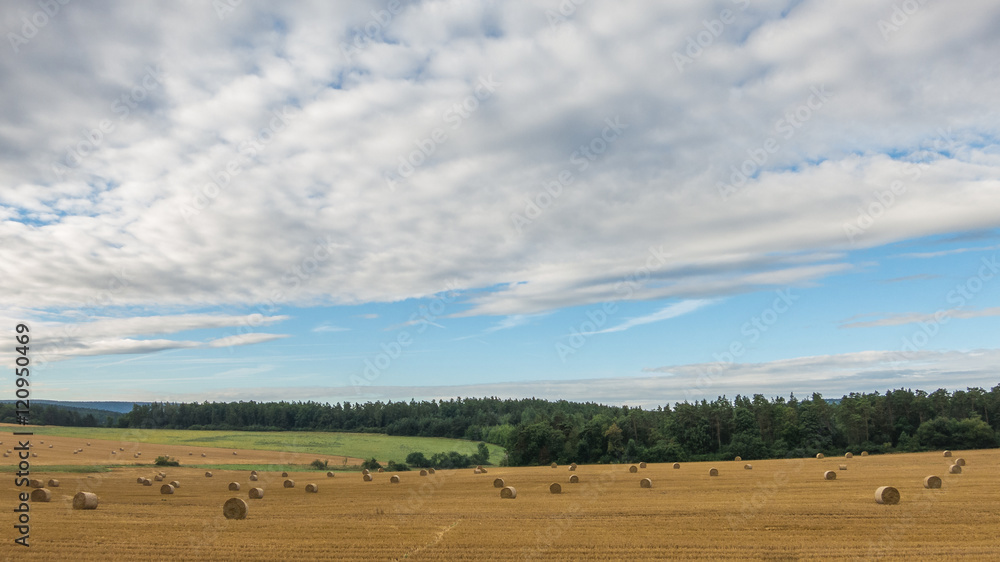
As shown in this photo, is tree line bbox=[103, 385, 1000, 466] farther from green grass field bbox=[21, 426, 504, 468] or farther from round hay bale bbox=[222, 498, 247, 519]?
round hay bale bbox=[222, 498, 247, 519]

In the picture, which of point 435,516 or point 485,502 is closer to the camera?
point 435,516

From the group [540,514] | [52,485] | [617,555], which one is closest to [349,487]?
[52,485]

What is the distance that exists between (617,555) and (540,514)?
9613 mm

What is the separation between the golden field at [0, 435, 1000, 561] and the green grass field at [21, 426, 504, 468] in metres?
55.8

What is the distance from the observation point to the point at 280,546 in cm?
2009

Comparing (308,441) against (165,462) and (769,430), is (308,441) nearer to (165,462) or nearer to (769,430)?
(165,462)

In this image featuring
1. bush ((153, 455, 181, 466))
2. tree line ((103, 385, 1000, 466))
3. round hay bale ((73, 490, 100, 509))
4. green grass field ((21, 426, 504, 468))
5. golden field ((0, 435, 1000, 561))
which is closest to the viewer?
golden field ((0, 435, 1000, 561))

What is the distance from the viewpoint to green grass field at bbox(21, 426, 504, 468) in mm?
97188

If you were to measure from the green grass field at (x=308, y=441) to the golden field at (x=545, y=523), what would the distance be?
55805mm

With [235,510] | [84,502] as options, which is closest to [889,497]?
[235,510]

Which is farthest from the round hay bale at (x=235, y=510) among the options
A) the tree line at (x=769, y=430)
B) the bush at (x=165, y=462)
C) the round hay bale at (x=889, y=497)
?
the tree line at (x=769, y=430)

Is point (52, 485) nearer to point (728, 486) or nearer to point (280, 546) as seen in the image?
point (280, 546)

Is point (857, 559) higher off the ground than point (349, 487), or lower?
higher

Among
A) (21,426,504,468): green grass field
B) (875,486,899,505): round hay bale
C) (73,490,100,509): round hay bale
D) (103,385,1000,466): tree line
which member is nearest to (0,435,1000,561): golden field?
(875,486,899,505): round hay bale
